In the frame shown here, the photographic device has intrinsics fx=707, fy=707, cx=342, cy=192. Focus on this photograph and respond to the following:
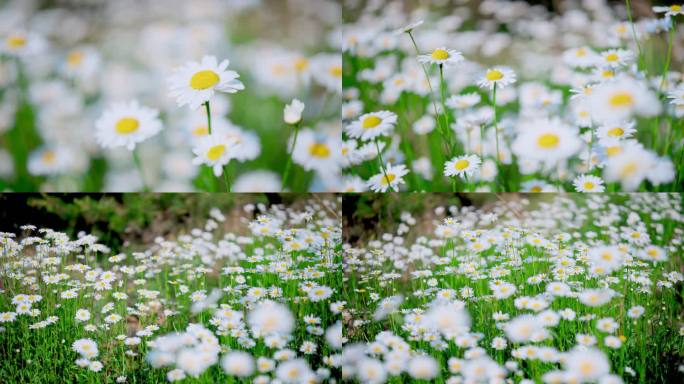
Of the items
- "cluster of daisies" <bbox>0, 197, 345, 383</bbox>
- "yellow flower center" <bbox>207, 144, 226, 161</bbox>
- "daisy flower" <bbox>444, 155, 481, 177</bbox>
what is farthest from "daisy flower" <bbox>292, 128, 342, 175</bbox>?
"daisy flower" <bbox>444, 155, 481, 177</bbox>

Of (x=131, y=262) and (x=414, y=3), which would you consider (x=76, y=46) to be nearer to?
(x=131, y=262)

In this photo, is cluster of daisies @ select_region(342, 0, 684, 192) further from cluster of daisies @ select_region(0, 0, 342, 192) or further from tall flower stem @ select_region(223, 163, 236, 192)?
tall flower stem @ select_region(223, 163, 236, 192)

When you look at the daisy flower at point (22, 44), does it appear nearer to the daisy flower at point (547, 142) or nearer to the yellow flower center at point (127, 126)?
the yellow flower center at point (127, 126)

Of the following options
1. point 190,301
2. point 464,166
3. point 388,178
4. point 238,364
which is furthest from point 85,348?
point 464,166

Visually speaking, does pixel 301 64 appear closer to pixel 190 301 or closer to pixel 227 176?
pixel 227 176

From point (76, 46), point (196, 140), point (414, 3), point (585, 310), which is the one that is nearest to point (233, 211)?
point (196, 140)
